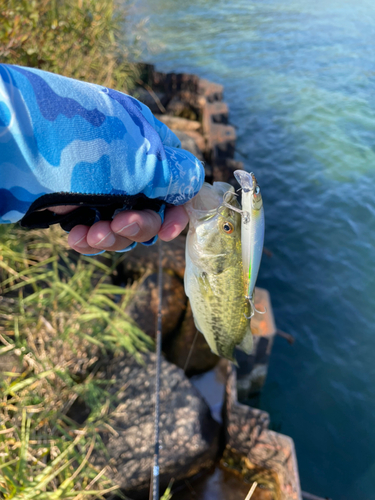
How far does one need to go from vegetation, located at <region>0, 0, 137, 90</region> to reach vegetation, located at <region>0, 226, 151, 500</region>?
212 centimetres

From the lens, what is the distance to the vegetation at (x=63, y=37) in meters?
3.85

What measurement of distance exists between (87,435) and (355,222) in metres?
6.78

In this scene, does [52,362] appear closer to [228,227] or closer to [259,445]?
[259,445]

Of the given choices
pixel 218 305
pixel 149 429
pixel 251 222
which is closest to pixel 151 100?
pixel 149 429

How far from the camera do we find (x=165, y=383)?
11.7ft

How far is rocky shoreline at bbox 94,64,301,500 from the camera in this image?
3131 mm

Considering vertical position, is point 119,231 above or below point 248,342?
above

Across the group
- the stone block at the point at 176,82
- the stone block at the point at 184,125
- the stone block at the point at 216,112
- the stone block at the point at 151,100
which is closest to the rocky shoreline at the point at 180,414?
the stone block at the point at 184,125

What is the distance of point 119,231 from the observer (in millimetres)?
1595

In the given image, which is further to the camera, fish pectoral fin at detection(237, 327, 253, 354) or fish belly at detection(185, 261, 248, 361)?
fish pectoral fin at detection(237, 327, 253, 354)

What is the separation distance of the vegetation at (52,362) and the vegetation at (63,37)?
2117 mm

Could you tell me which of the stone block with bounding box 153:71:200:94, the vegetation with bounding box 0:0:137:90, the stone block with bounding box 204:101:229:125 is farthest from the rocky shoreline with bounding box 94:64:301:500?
the stone block with bounding box 153:71:200:94

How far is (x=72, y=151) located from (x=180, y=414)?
2.96 meters

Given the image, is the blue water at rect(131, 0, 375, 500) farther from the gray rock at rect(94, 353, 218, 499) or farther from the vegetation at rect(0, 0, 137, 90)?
the vegetation at rect(0, 0, 137, 90)
